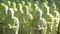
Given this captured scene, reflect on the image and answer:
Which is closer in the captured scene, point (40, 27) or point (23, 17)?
point (40, 27)

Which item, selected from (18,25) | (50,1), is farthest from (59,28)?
(50,1)

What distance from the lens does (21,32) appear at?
732cm

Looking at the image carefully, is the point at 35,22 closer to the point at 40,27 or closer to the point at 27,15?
the point at 40,27

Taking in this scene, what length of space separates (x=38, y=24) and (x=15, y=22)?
1.69ft

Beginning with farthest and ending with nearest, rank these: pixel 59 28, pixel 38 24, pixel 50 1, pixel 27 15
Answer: pixel 50 1
pixel 59 28
pixel 27 15
pixel 38 24

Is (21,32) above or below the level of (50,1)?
below

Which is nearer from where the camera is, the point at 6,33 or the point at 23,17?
the point at 6,33

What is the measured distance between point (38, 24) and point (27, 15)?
0.70 metres

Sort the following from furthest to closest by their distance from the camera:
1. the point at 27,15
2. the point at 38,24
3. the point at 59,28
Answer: the point at 59,28
the point at 27,15
the point at 38,24

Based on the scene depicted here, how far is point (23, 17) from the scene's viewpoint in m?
7.28

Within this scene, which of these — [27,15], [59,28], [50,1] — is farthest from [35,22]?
[50,1]

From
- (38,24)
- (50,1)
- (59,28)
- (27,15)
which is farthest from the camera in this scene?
(50,1)

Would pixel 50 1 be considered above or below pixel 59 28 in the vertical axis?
above

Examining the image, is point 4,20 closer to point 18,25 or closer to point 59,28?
point 18,25
